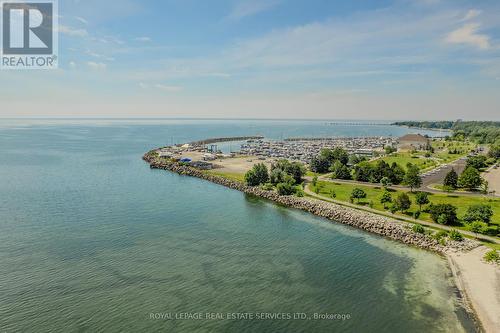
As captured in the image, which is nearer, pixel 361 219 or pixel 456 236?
pixel 456 236

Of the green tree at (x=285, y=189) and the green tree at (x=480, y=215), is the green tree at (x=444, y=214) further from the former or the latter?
the green tree at (x=285, y=189)

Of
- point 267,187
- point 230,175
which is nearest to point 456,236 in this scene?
point 267,187

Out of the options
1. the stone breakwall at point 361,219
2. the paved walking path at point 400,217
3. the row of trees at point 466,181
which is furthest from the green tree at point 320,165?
the row of trees at point 466,181

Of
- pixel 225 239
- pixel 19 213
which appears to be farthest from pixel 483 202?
pixel 19 213

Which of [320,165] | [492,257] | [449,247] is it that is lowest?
[449,247]

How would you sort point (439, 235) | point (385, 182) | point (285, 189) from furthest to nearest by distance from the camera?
point (385, 182) → point (285, 189) → point (439, 235)

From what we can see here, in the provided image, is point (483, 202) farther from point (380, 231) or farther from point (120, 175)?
point (120, 175)

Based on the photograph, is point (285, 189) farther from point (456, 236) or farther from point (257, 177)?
point (456, 236)
